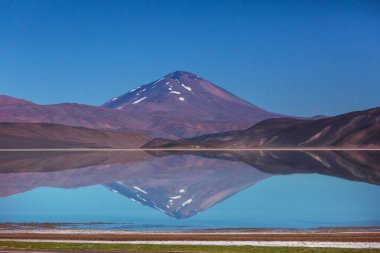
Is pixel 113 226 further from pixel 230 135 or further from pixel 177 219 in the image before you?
pixel 230 135

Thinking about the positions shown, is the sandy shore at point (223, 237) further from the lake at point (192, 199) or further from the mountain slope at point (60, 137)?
the mountain slope at point (60, 137)

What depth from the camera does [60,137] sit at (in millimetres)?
141875

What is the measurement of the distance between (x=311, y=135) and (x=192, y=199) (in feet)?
333

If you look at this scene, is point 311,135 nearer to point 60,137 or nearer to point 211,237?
point 60,137

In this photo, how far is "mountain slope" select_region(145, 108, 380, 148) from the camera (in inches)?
4705

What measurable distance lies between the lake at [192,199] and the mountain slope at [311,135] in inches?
2681

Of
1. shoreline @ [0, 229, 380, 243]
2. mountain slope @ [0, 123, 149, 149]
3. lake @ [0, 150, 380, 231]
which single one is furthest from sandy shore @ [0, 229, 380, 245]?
mountain slope @ [0, 123, 149, 149]

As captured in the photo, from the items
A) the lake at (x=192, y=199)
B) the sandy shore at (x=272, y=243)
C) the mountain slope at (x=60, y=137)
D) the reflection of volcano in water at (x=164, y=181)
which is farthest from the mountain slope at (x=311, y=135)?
the sandy shore at (x=272, y=243)

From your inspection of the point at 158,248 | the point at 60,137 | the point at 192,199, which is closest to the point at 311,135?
the point at 60,137

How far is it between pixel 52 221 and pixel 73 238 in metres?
7.38

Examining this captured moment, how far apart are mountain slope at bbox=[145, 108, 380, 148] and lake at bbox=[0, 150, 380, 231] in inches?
2681

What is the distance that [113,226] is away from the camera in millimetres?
23250

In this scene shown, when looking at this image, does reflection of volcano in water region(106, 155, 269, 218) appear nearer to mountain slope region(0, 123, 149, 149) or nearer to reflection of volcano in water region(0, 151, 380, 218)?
reflection of volcano in water region(0, 151, 380, 218)

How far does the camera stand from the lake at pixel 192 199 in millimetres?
25047
